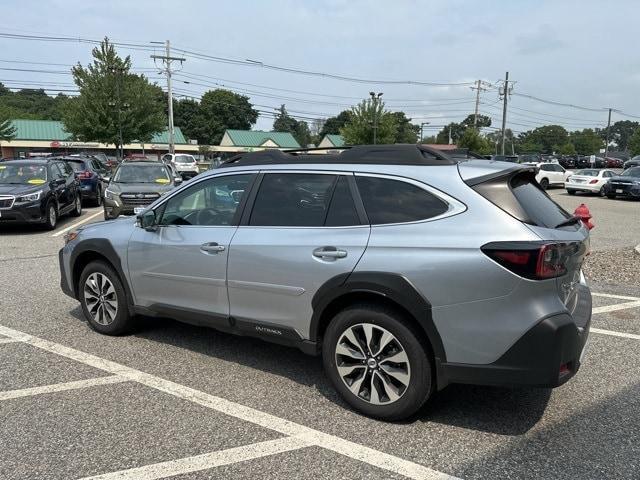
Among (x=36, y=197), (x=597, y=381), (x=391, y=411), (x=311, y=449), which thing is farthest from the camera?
(x=36, y=197)

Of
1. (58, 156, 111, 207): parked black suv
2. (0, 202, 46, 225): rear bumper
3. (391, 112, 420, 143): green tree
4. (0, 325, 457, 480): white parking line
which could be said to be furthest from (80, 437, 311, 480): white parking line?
(391, 112, 420, 143): green tree

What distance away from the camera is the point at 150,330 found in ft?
17.1

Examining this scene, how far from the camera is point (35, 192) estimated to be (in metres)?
11.4

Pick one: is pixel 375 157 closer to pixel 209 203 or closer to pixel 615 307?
pixel 209 203

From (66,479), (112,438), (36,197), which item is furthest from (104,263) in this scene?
(36,197)

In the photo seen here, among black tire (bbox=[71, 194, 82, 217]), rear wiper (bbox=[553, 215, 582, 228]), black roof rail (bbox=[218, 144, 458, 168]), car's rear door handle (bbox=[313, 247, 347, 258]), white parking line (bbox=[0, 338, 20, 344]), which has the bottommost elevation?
white parking line (bbox=[0, 338, 20, 344])

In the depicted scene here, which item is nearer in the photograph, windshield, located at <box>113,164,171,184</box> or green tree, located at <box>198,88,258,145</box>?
windshield, located at <box>113,164,171,184</box>

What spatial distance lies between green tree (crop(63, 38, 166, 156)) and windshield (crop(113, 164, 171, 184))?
90.6 ft

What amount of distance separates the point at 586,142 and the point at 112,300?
133 meters

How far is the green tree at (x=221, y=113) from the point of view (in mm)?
116825

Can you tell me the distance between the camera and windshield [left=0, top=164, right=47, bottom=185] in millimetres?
11883

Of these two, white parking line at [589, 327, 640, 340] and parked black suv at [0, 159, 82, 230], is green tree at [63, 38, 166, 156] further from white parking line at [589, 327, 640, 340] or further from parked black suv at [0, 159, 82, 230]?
white parking line at [589, 327, 640, 340]

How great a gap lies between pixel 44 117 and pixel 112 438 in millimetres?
111590

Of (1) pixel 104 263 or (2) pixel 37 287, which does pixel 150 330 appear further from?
(2) pixel 37 287
